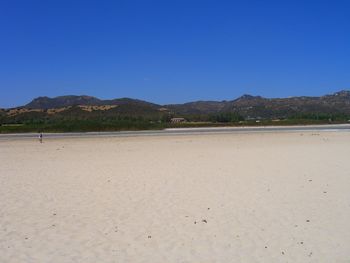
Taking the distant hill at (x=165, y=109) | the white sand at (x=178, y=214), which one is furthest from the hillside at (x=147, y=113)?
the white sand at (x=178, y=214)

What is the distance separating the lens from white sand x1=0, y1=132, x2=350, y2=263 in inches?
275

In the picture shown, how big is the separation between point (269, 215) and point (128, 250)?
3.33 metres

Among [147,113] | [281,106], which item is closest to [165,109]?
[147,113]

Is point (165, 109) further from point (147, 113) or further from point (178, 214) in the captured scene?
point (178, 214)

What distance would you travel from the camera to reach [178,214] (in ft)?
30.5

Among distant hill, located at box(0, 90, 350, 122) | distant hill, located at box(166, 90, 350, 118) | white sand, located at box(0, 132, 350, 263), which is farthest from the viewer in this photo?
distant hill, located at box(166, 90, 350, 118)

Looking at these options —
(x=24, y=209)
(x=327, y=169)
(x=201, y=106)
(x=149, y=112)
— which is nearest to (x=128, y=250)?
(x=24, y=209)

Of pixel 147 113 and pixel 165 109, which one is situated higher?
pixel 165 109

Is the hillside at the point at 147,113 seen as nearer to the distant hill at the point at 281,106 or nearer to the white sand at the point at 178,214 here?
the distant hill at the point at 281,106

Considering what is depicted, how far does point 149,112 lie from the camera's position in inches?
4441

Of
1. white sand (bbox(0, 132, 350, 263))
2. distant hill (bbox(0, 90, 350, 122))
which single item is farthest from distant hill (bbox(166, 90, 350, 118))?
white sand (bbox(0, 132, 350, 263))

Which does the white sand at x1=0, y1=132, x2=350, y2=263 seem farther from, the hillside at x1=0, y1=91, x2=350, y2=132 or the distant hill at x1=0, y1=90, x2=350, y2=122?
the distant hill at x1=0, y1=90, x2=350, y2=122

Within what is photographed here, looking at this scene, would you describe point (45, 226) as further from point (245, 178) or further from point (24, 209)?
point (245, 178)

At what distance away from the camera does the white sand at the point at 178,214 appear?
22.9 ft
